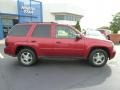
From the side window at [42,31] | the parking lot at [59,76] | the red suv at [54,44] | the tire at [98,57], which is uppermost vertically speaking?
the side window at [42,31]

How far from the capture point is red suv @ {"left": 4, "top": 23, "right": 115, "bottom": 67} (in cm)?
869

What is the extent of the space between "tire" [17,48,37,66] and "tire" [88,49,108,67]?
241 centimetres

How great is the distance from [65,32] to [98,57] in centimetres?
174

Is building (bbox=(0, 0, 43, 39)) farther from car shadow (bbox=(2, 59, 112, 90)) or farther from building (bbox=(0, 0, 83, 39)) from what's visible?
car shadow (bbox=(2, 59, 112, 90))

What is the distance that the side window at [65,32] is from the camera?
8789 millimetres

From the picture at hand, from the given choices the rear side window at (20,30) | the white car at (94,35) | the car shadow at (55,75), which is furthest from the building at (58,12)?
the car shadow at (55,75)

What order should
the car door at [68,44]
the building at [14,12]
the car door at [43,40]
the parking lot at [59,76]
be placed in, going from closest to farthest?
the parking lot at [59,76] < the car door at [68,44] < the car door at [43,40] < the building at [14,12]

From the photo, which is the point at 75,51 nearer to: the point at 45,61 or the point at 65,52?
the point at 65,52

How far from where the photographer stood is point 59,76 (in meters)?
7.36

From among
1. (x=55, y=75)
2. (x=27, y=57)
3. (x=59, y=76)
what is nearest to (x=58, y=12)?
(x=27, y=57)

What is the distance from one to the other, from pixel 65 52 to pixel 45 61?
1.62 metres

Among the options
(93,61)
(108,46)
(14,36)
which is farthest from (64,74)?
(14,36)

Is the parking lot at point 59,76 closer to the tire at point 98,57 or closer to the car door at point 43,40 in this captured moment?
the tire at point 98,57

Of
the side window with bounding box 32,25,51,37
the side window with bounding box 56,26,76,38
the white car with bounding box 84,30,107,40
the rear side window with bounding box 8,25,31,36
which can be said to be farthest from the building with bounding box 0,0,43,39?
the side window with bounding box 56,26,76,38
